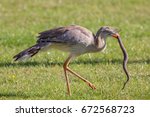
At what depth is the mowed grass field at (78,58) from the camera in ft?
32.1

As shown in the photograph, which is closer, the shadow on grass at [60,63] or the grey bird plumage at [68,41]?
the grey bird plumage at [68,41]

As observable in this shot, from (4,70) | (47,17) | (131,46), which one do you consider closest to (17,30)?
(47,17)

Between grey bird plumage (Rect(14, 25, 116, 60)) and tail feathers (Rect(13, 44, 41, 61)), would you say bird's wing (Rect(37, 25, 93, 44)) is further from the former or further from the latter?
tail feathers (Rect(13, 44, 41, 61))

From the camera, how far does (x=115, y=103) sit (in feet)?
29.2

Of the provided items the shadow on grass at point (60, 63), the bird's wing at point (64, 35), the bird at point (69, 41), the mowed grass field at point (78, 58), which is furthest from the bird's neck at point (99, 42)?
the shadow on grass at point (60, 63)

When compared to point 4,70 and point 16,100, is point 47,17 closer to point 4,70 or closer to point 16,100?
point 4,70

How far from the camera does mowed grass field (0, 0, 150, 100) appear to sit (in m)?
9.77

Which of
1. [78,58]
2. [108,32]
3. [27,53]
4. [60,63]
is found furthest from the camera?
[78,58]

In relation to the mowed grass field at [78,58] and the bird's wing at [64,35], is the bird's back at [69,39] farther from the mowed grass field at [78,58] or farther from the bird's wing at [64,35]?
the mowed grass field at [78,58]

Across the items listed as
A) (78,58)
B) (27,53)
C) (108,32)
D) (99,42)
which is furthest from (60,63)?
(27,53)

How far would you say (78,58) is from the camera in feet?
40.2

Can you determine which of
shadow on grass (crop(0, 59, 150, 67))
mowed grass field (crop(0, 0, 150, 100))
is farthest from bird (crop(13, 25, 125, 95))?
shadow on grass (crop(0, 59, 150, 67))

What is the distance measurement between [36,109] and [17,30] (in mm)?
6937

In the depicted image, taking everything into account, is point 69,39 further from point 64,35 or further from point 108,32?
point 108,32
